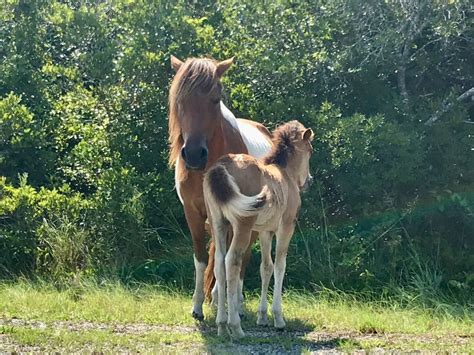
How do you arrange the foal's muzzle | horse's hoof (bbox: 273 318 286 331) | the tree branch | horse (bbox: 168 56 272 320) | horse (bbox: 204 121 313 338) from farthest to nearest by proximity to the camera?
the tree branch → horse's hoof (bbox: 273 318 286 331) → horse (bbox: 168 56 272 320) → the foal's muzzle → horse (bbox: 204 121 313 338)

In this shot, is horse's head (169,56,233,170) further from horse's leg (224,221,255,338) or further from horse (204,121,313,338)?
horse's leg (224,221,255,338)

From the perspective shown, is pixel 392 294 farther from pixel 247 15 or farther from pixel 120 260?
pixel 247 15

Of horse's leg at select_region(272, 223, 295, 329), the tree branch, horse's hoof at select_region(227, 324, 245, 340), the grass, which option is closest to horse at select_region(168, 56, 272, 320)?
the grass

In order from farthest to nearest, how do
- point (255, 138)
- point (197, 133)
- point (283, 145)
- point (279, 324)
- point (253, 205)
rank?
point (255, 138) < point (283, 145) < point (279, 324) < point (197, 133) < point (253, 205)

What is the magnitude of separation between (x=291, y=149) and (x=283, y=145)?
107 mm

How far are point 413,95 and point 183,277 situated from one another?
5.00m

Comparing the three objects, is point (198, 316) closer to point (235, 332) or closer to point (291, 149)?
point (235, 332)

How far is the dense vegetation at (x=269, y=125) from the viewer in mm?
10102

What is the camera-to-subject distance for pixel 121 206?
406 inches

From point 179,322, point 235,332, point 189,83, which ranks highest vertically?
point 189,83

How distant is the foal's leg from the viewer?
6.61 meters

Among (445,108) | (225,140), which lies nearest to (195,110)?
(225,140)

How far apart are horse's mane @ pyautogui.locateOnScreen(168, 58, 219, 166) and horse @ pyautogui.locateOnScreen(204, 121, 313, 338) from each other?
84 centimetres

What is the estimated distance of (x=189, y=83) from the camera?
7.24m
